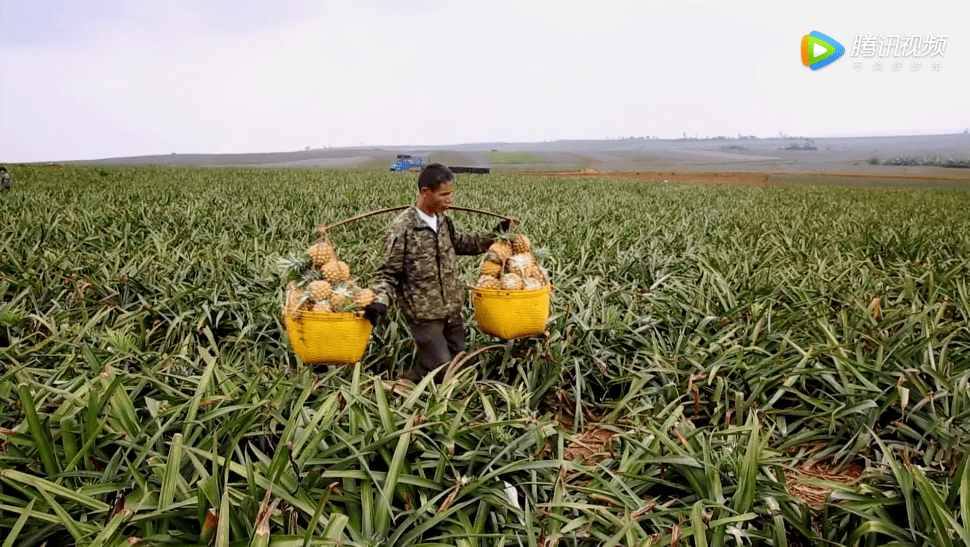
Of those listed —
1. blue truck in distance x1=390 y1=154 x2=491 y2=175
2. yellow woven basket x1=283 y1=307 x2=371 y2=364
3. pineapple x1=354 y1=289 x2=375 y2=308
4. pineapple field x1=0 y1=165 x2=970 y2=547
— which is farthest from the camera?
blue truck in distance x1=390 y1=154 x2=491 y2=175

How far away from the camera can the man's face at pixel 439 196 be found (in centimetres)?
312

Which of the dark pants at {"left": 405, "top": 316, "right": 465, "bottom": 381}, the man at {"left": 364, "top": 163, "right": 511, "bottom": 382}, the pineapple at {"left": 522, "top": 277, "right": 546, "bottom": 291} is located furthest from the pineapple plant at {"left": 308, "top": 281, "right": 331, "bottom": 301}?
the pineapple at {"left": 522, "top": 277, "right": 546, "bottom": 291}

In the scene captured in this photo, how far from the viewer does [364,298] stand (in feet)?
9.66

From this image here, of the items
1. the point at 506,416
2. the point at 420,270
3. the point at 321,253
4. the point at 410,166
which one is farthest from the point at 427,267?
the point at 410,166

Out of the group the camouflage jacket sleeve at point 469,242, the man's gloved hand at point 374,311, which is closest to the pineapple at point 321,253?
the man's gloved hand at point 374,311

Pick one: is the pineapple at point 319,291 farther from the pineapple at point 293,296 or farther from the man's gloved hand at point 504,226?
the man's gloved hand at point 504,226

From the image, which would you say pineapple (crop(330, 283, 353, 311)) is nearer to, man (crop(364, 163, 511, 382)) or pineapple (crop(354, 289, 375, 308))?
pineapple (crop(354, 289, 375, 308))

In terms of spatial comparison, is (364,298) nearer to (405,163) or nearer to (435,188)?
(435,188)

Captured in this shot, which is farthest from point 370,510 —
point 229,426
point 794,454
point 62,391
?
point 794,454

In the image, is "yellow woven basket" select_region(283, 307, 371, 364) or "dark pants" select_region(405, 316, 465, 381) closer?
"yellow woven basket" select_region(283, 307, 371, 364)

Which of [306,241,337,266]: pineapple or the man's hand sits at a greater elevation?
the man's hand

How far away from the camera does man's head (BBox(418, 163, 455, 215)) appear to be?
311cm

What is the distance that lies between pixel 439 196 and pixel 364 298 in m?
0.67

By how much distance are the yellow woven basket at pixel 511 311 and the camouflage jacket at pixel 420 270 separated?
0.19 m
